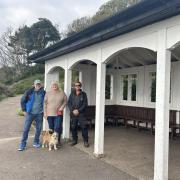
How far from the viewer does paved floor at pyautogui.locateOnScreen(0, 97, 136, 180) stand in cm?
538

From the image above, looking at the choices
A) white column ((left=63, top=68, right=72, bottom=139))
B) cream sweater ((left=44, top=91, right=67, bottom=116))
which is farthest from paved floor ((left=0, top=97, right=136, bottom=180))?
cream sweater ((left=44, top=91, right=67, bottom=116))

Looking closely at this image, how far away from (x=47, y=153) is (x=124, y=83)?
6.09m

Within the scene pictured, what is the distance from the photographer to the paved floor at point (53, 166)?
5383mm

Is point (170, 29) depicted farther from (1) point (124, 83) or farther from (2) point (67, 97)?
(1) point (124, 83)

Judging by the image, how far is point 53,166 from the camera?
19.9 feet

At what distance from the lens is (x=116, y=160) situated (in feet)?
21.5

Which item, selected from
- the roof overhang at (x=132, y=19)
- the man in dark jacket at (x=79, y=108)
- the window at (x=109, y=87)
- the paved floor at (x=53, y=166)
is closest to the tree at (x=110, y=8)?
the window at (x=109, y=87)

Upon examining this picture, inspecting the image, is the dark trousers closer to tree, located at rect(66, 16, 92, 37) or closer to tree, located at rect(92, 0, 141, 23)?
tree, located at rect(92, 0, 141, 23)

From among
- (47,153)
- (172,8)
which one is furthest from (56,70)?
(172,8)

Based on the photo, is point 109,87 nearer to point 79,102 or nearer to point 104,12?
point 79,102

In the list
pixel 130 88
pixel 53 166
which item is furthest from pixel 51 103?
pixel 130 88

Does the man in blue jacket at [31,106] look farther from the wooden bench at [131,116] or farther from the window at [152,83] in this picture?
the window at [152,83]

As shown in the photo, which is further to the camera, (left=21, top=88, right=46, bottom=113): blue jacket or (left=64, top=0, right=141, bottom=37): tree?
(left=64, top=0, right=141, bottom=37): tree

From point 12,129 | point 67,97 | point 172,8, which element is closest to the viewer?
point 172,8
